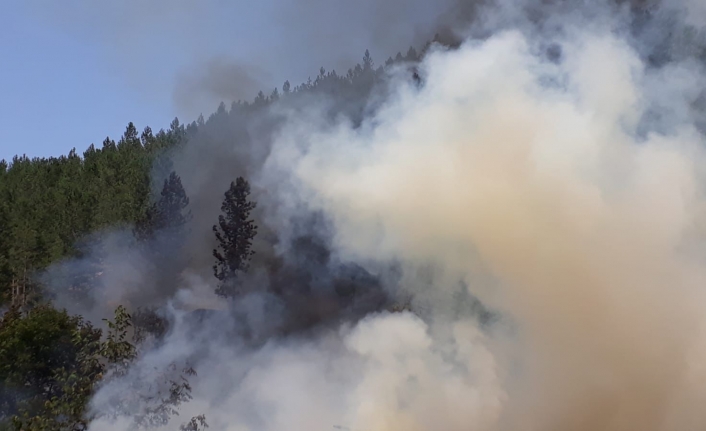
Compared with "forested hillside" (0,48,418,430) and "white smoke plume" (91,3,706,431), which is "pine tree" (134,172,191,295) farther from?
"white smoke plume" (91,3,706,431)

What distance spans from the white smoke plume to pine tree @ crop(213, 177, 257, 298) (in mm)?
29179

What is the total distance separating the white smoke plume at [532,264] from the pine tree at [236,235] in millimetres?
29179

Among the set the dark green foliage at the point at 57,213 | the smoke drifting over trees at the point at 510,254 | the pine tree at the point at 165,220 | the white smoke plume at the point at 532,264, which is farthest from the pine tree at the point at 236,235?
the white smoke plume at the point at 532,264

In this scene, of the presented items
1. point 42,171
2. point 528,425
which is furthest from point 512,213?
point 42,171

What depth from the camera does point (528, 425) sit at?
76.9 ft

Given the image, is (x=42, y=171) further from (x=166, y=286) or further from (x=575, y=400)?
(x=575, y=400)

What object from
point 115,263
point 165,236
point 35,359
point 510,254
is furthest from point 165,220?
point 510,254

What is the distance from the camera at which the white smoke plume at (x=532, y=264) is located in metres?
23.3

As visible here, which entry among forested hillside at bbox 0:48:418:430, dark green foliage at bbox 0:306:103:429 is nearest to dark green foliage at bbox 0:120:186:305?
forested hillside at bbox 0:48:418:430

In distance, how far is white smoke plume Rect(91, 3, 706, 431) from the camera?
23344 millimetres

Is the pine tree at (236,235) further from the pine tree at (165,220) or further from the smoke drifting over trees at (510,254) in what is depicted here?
the smoke drifting over trees at (510,254)

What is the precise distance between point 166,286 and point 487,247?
140 ft

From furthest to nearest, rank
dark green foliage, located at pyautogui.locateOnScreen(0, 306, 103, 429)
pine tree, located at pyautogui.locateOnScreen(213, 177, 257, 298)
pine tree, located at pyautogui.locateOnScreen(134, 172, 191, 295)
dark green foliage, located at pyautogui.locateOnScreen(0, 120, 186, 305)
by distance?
dark green foliage, located at pyautogui.locateOnScreen(0, 120, 186, 305)
pine tree, located at pyautogui.locateOnScreen(134, 172, 191, 295)
pine tree, located at pyautogui.locateOnScreen(213, 177, 257, 298)
dark green foliage, located at pyautogui.locateOnScreen(0, 306, 103, 429)

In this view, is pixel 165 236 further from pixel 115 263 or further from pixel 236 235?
pixel 236 235
